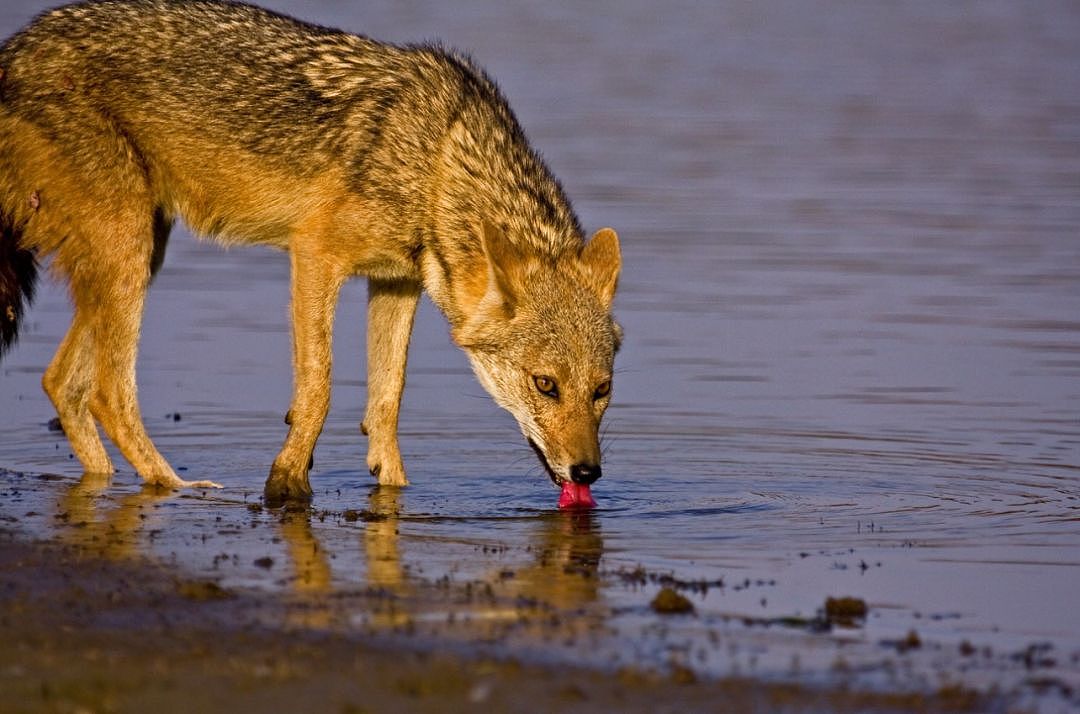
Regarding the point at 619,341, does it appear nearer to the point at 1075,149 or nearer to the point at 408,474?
the point at 408,474

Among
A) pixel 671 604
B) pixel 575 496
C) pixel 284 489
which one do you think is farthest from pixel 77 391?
pixel 671 604

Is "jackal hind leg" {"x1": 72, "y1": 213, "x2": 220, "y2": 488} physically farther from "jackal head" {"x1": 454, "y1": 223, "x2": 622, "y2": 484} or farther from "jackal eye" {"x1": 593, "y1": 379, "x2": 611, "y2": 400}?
"jackal eye" {"x1": 593, "y1": 379, "x2": 611, "y2": 400}

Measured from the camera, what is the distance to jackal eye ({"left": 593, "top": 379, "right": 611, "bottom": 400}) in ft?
28.6

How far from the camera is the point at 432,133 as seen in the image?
9500mm

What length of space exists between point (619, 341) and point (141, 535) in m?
2.57

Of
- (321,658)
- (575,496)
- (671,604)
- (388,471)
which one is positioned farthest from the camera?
(388,471)

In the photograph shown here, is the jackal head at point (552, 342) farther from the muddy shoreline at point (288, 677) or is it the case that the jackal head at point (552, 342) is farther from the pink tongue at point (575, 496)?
the muddy shoreline at point (288, 677)

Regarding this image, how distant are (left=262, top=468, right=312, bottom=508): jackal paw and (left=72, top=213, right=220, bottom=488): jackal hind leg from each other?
39 centimetres

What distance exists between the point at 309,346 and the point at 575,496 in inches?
67.1

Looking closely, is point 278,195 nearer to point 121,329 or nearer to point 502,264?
point 121,329

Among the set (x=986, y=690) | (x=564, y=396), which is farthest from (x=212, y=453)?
(x=986, y=690)

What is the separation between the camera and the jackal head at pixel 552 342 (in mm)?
8602

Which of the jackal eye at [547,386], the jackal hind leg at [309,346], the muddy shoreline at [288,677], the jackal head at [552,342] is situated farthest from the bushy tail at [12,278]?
the muddy shoreline at [288,677]

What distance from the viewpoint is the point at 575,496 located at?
8.62 metres
